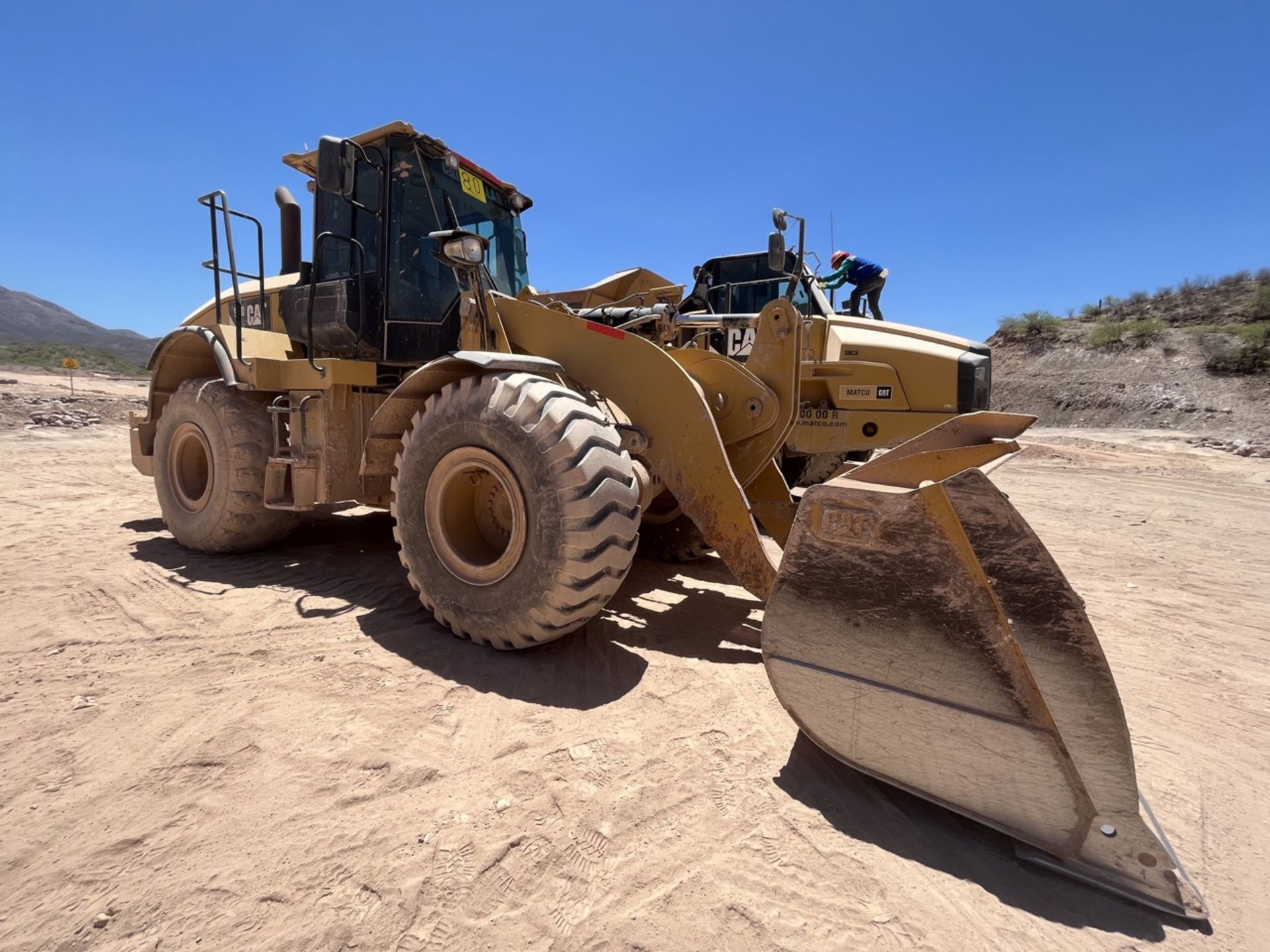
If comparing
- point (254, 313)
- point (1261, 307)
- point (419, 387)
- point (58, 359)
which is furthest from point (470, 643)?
point (58, 359)

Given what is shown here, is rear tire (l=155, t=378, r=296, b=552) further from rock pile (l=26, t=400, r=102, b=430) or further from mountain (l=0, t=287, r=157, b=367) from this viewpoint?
mountain (l=0, t=287, r=157, b=367)

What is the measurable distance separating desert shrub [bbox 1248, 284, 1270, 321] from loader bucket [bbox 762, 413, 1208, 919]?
26007 mm

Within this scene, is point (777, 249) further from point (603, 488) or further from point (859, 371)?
point (603, 488)

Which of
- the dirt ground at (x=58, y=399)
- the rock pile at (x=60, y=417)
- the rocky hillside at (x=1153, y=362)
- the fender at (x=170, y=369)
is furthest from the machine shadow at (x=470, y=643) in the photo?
the rocky hillside at (x=1153, y=362)

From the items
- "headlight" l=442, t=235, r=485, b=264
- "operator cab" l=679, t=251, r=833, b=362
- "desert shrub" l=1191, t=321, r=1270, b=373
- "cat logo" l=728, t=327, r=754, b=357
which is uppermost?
"desert shrub" l=1191, t=321, r=1270, b=373

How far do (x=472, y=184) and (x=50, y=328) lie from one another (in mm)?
126528

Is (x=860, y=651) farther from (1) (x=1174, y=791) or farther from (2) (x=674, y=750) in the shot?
(1) (x=1174, y=791)

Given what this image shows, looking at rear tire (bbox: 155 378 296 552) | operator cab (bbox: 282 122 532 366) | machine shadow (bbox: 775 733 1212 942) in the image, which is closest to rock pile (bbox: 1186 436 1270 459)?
machine shadow (bbox: 775 733 1212 942)

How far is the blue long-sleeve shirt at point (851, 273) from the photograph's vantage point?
6.35 meters

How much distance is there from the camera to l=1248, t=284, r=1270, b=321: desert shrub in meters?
20.5

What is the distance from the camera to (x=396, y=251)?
4.48 metres

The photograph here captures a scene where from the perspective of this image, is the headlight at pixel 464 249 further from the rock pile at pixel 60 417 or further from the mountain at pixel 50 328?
the mountain at pixel 50 328

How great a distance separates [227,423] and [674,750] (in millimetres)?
4107

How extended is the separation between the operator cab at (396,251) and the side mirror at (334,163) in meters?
0.54
